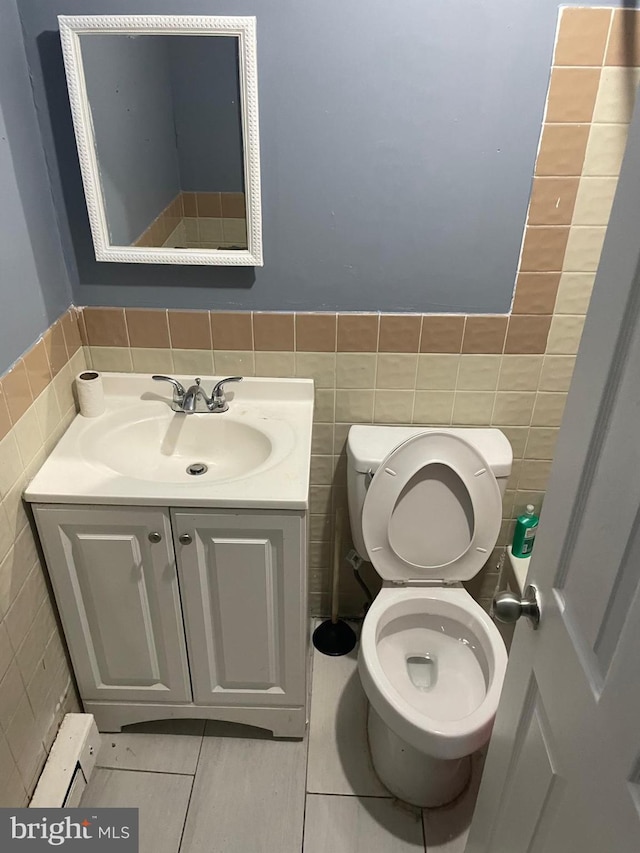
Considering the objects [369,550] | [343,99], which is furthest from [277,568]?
[343,99]

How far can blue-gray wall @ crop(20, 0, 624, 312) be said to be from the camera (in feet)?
4.31

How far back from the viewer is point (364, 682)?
1.45m

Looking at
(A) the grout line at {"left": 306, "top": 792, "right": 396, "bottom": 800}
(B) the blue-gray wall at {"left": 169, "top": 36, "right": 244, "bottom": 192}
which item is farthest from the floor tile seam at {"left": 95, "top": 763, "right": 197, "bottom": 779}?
(B) the blue-gray wall at {"left": 169, "top": 36, "right": 244, "bottom": 192}

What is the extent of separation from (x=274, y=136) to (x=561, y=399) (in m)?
1.00

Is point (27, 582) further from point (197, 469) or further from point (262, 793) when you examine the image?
point (262, 793)

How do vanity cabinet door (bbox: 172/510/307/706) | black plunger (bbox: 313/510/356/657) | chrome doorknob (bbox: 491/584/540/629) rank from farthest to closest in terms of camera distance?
black plunger (bbox: 313/510/356/657) → vanity cabinet door (bbox: 172/510/307/706) → chrome doorknob (bbox: 491/584/540/629)

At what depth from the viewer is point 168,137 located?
1458 millimetres

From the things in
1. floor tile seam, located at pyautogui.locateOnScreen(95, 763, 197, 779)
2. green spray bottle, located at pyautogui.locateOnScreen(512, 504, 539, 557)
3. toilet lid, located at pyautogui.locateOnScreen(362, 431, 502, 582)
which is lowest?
floor tile seam, located at pyautogui.locateOnScreen(95, 763, 197, 779)

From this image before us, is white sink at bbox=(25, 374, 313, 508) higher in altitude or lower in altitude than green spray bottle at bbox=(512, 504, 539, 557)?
higher

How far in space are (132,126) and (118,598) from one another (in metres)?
1.12

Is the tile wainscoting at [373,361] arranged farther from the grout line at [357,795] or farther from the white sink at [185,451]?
the grout line at [357,795]

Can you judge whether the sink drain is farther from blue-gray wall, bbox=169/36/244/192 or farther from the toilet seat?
blue-gray wall, bbox=169/36/244/192

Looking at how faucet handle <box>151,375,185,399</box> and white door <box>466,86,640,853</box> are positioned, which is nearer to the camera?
white door <box>466,86,640,853</box>

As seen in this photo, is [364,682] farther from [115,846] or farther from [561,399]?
[561,399]
